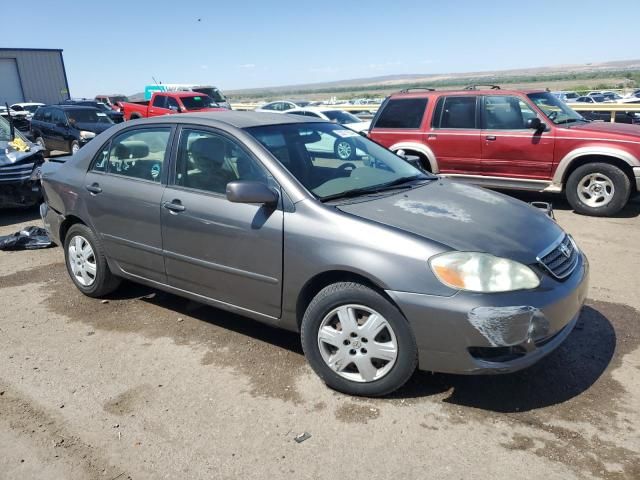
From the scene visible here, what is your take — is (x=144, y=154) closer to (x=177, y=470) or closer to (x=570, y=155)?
(x=177, y=470)

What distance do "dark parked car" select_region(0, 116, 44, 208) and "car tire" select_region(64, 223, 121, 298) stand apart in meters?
3.86

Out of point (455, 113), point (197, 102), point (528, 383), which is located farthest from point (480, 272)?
point (197, 102)

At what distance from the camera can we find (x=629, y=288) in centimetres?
496

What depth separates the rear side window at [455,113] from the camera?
872 cm

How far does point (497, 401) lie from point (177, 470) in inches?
72.0

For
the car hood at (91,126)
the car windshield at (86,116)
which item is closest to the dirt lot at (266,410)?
the car hood at (91,126)

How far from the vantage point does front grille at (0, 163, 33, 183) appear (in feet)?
26.3

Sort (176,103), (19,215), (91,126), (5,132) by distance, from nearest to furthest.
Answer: (19,215), (5,132), (91,126), (176,103)

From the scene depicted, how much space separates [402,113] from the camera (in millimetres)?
9359

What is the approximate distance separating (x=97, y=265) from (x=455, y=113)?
20.5ft

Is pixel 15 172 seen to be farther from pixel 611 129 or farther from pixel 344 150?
pixel 611 129

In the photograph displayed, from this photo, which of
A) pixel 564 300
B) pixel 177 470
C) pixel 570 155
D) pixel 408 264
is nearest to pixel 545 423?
pixel 564 300

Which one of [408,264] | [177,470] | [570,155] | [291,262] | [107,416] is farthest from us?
[570,155]

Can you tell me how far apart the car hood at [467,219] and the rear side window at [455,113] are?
512 centimetres
